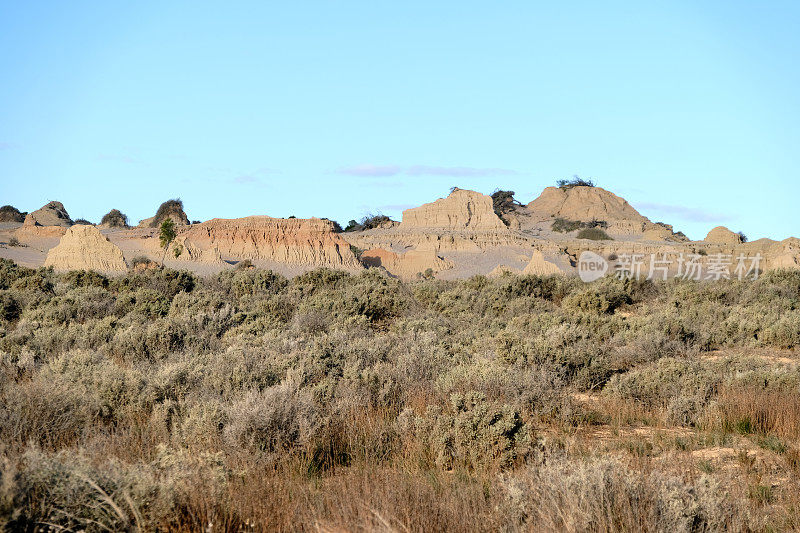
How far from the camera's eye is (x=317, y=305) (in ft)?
48.9

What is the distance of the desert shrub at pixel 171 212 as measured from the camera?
66775 millimetres

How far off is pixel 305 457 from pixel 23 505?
90.2 inches

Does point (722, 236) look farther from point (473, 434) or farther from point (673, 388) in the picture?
point (473, 434)

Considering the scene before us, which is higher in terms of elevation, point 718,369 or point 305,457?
point 718,369

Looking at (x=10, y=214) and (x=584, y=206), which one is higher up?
(x=584, y=206)

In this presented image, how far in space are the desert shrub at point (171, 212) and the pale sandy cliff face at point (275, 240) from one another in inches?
808

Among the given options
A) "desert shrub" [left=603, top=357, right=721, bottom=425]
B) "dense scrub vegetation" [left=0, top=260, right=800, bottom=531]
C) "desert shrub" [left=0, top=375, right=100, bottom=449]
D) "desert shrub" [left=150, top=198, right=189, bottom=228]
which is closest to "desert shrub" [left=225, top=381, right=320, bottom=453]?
"dense scrub vegetation" [left=0, top=260, right=800, bottom=531]

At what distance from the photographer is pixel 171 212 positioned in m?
67.2

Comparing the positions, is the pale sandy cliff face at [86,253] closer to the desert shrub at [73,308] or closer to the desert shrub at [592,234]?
the desert shrub at [73,308]

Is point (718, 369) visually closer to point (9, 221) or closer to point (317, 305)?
point (317, 305)

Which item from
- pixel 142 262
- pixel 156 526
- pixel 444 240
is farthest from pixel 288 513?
pixel 444 240

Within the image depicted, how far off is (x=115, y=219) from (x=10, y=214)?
456 inches

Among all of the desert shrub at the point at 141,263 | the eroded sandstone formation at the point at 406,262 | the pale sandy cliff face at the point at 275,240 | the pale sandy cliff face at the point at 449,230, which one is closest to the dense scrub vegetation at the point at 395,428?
the desert shrub at the point at 141,263

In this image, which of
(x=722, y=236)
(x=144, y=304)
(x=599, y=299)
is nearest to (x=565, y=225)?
(x=722, y=236)
